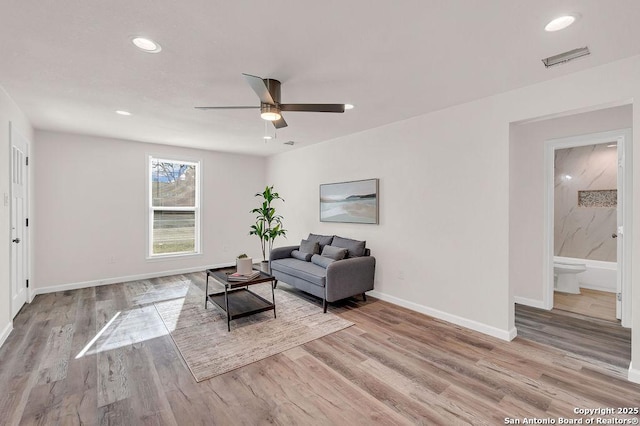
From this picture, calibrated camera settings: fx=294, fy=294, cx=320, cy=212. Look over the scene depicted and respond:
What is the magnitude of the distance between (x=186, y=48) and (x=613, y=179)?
668cm

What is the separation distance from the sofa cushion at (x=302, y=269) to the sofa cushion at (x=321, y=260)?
0.18 feet

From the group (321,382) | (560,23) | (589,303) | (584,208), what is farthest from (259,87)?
(584,208)

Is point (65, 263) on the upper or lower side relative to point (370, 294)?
upper

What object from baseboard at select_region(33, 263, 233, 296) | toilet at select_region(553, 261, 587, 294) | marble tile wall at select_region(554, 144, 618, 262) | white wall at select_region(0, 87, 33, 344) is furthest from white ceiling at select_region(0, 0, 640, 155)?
marble tile wall at select_region(554, 144, 618, 262)

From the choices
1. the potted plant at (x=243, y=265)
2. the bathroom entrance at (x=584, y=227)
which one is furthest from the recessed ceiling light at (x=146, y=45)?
the bathroom entrance at (x=584, y=227)

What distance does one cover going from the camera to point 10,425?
1.85 meters

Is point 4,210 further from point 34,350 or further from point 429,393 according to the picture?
point 429,393

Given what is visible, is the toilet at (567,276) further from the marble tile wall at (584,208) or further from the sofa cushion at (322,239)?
the sofa cushion at (322,239)

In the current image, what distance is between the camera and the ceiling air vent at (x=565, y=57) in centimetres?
224

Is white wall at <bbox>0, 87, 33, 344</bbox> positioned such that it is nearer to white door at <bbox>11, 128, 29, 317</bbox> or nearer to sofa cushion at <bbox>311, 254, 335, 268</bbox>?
white door at <bbox>11, 128, 29, 317</bbox>

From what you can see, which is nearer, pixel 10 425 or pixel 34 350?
pixel 10 425

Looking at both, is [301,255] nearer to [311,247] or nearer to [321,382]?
[311,247]

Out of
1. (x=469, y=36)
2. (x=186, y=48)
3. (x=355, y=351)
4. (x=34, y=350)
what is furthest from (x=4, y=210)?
(x=469, y=36)

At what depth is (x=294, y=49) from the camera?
7.30ft
